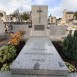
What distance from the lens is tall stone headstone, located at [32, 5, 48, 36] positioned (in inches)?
204

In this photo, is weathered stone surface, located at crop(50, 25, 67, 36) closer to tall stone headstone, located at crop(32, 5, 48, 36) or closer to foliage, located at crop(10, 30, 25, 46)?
tall stone headstone, located at crop(32, 5, 48, 36)

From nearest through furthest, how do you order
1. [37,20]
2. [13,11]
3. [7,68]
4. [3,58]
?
[7,68] < [3,58] < [37,20] < [13,11]

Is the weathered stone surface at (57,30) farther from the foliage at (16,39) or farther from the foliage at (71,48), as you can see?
the foliage at (16,39)

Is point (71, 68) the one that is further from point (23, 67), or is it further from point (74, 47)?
point (23, 67)

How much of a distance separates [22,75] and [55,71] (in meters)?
1.09

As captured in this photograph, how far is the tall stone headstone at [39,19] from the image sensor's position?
5180 millimetres

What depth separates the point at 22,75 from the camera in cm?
194

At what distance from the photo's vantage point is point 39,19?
17.6ft

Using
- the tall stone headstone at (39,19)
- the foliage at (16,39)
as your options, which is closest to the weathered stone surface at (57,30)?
the tall stone headstone at (39,19)

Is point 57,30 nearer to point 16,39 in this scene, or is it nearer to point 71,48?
point 71,48

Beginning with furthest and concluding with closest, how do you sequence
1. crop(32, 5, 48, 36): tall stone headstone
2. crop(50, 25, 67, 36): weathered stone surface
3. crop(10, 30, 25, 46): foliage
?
1. crop(50, 25, 67, 36): weathered stone surface
2. crop(32, 5, 48, 36): tall stone headstone
3. crop(10, 30, 25, 46): foliage

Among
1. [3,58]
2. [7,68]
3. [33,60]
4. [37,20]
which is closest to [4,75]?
[7,68]

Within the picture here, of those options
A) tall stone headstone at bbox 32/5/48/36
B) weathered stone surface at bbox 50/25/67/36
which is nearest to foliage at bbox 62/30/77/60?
weathered stone surface at bbox 50/25/67/36

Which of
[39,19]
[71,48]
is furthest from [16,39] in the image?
[71,48]
